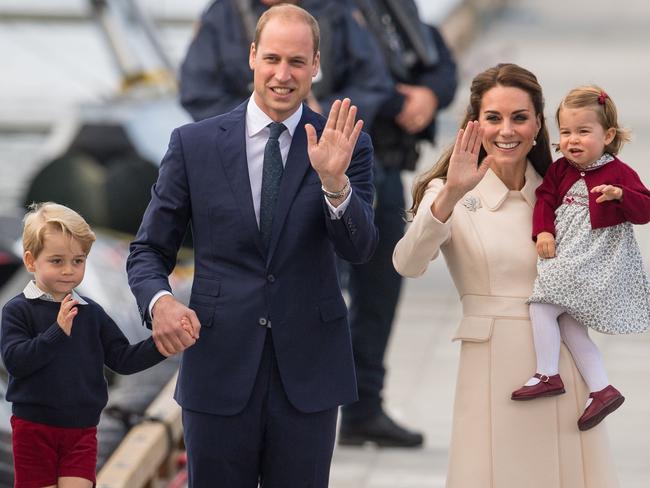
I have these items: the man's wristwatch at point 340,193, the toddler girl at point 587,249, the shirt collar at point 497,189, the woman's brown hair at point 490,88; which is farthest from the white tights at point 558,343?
the man's wristwatch at point 340,193

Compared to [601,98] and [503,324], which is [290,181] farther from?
[601,98]

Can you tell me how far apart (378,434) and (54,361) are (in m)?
3.37

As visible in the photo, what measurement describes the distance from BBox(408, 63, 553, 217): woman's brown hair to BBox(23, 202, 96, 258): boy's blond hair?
0.92 m

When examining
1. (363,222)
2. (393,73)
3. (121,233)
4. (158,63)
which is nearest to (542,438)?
(363,222)

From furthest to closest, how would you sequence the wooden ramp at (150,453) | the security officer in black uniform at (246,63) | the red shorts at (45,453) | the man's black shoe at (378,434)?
the man's black shoe at (378,434) < the security officer in black uniform at (246,63) < the wooden ramp at (150,453) < the red shorts at (45,453)

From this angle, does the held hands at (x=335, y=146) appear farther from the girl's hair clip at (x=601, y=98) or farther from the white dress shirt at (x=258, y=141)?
the girl's hair clip at (x=601, y=98)

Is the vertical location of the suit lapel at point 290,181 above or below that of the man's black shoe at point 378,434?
above

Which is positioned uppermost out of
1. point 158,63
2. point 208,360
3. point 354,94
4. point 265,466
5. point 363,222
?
point 158,63

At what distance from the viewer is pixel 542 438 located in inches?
187

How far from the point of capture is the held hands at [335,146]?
4.30 meters

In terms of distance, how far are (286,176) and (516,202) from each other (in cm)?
69

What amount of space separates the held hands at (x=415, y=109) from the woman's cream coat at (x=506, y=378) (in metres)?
2.55

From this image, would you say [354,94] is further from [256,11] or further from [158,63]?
[158,63]

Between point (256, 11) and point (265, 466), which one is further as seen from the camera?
point (256, 11)
